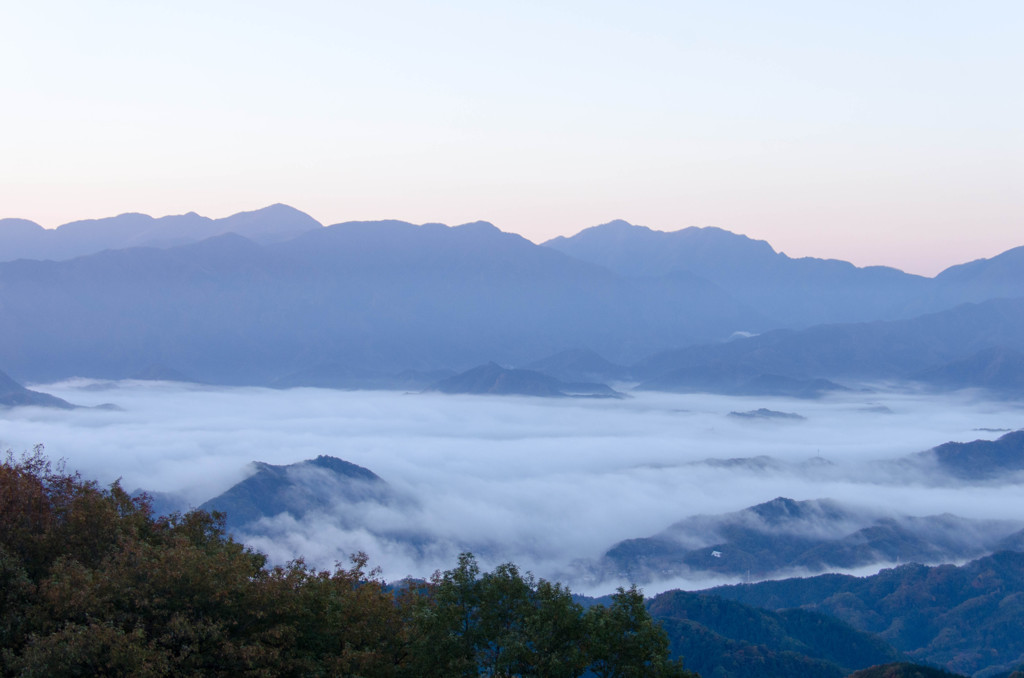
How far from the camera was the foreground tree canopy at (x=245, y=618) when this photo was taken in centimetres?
2406

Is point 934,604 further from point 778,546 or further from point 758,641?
point 778,546

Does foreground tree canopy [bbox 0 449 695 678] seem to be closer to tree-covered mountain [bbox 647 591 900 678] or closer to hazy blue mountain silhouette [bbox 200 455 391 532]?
tree-covered mountain [bbox 647 591 900 678]

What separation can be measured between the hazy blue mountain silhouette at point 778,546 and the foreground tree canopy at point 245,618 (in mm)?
143355

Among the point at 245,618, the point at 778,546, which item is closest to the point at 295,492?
the point at 778,546

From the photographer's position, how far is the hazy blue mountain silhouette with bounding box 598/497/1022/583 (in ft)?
574

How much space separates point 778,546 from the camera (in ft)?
614

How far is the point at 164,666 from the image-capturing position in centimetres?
2302

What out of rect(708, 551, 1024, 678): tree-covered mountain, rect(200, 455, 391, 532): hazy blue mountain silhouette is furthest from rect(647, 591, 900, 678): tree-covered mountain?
rect(200, 455, 391, 532): hazy blue mountain silhouette

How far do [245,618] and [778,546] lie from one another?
570 feet

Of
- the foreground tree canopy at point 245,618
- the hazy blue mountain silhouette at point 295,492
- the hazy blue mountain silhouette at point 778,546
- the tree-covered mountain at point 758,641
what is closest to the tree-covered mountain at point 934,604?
the tree-covered mountain at point 758,641

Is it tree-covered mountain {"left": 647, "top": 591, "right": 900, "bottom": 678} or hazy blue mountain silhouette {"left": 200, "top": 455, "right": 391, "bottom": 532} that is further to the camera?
hazy blue mountain silhouette {"left": 200, "top": 455, "right": 391, "bottom": 532}

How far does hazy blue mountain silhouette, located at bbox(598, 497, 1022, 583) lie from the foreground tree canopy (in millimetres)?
143355

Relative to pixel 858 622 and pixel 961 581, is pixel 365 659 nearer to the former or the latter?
pixel 858 622

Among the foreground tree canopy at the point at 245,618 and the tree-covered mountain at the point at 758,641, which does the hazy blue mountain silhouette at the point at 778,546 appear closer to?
the tree-covered mountain at the point at 758,641
